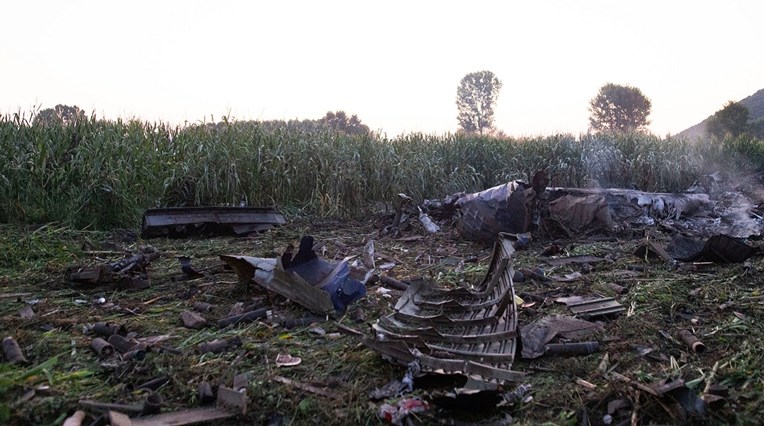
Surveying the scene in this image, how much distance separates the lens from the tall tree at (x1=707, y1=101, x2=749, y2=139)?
1446 inches

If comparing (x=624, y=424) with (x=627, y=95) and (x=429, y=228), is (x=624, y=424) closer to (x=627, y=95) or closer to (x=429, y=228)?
(x=429, y=228)

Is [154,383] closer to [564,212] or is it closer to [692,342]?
[692,342]

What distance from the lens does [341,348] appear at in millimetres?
2928

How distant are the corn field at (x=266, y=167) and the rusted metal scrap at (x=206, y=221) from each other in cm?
90

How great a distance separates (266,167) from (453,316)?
20.5 feet

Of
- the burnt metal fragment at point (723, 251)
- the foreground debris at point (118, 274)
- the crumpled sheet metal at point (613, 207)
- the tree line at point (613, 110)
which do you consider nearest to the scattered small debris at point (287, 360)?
the foreground debris at point (118, 274)

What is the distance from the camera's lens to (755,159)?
1709cm

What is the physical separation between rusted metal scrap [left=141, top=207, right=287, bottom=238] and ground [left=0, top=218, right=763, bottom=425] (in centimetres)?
133

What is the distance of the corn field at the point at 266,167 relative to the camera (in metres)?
7.15

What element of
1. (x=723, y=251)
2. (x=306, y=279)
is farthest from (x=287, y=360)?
(x=723, y=251)

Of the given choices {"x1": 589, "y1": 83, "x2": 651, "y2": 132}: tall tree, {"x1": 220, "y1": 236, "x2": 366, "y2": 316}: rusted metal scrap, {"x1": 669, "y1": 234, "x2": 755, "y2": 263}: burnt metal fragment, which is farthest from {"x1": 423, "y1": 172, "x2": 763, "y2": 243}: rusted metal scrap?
{"x1": 589, "y1": 83, "x2": 651, "y2": 132}: tall tree

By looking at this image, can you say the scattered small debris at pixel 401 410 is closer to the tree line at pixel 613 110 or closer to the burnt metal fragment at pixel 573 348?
the burnt metal fragment at pixel 573 348

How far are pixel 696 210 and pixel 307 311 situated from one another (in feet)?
27.0

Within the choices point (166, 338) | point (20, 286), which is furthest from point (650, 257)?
point (20, 286)
